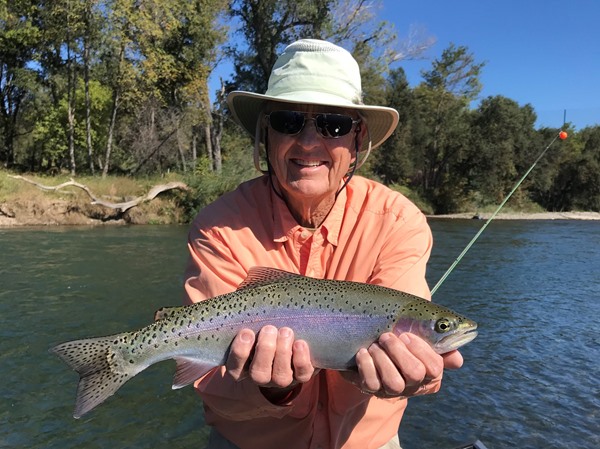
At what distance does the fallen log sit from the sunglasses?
25.2m

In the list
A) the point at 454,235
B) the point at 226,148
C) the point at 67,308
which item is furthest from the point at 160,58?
the point at 67,308

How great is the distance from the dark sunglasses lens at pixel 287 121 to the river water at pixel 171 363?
4365 millimetres

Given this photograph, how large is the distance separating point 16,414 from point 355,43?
31723mm

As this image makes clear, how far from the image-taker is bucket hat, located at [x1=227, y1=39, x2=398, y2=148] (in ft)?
8.75

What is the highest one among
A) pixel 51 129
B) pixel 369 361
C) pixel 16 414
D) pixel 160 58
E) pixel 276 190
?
pixel 160 58

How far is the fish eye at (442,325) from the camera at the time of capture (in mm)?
2335

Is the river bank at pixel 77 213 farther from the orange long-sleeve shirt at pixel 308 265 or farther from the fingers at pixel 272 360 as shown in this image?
the fingers at pixel 272 360

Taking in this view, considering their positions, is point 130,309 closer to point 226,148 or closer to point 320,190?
point 320,190

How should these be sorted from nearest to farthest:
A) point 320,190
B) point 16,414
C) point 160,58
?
point 320,190 → point 16,414 → point 160,58

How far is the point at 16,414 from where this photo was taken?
5918 mm

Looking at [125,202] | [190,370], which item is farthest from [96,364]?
[125,202]

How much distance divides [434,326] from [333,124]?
1167mm

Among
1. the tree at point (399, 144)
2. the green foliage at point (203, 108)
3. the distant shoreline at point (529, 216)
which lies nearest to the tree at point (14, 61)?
the green foliage at point (203, 108)

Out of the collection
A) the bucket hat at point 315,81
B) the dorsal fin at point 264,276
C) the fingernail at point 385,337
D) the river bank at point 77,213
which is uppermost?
the bucket hat at point 315,81
